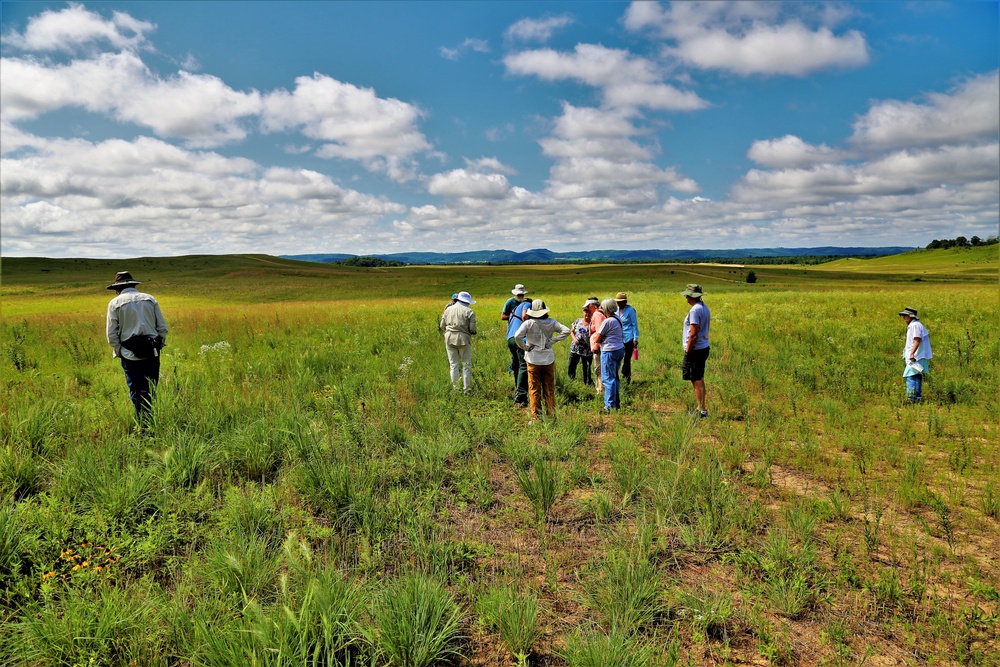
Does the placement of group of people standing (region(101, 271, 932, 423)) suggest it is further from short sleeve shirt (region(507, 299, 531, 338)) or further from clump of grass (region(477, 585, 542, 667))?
clump of grass (region(477, 585, 542, 667))

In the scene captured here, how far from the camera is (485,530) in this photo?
4500mm

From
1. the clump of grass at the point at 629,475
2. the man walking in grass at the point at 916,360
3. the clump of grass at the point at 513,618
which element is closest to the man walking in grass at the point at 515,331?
the clump of grass at the point at 629,475

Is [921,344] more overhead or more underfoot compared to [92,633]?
more overhead

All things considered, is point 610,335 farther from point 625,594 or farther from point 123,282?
point 123,282

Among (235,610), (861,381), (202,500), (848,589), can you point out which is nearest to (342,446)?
(202,500)

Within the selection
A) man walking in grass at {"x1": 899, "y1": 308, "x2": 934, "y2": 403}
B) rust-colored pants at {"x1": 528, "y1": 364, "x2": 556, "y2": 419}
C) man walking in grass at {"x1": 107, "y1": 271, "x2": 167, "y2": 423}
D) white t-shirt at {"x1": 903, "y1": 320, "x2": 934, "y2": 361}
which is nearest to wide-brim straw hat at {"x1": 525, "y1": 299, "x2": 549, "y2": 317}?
rust-colored pants at {"x1": 528, "y1": 364, "x2": 556, "y2": 419}

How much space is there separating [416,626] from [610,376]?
640 centimetres

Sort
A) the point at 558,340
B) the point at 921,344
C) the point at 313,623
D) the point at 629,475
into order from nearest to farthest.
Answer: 1. the point at 313,623
2. the point at 629,475
3. the point at 558,340
4. the point at 921,344

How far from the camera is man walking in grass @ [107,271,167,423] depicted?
6902 mm

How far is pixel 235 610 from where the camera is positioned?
3180 mm

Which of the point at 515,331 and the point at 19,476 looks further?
the point at 515,331

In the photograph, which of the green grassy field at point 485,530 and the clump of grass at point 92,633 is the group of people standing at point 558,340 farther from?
the clump of grass at point 92,633

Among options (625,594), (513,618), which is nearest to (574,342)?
(625,594)

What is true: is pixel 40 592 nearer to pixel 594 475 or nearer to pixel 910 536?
pixel 594 475
